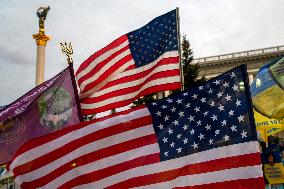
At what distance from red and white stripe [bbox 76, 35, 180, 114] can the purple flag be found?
97cm

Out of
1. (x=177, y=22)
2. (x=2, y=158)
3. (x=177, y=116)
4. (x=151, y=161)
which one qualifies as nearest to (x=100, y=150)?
(x=151, y=161)

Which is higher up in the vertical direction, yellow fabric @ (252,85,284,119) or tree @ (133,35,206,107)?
tree @ (133,35,206,107)

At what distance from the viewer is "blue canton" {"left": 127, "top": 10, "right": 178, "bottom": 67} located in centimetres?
893

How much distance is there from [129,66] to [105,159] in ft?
11.9

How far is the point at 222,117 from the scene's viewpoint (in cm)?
549

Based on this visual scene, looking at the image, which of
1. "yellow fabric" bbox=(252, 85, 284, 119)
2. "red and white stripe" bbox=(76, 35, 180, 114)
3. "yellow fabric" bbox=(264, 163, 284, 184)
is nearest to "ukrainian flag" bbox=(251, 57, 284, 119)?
"yellow fabric" bbox=(252, 85, 284, 119)

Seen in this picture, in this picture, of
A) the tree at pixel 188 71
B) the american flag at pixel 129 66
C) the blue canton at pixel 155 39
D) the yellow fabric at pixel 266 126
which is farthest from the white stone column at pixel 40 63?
the blue canton at pixel 155 39

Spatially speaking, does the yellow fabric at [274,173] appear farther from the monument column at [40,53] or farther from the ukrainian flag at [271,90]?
the monument column at [40,53]

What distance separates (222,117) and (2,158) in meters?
4.61

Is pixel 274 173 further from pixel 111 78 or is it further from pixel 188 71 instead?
pixel 188 71

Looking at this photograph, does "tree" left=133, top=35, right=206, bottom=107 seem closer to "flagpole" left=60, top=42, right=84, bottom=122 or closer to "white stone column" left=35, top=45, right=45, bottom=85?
"white stone column" left=35, top=45, right=45, bottom=85

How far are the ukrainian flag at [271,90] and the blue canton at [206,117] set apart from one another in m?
3.61

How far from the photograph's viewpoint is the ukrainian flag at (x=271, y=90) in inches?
348

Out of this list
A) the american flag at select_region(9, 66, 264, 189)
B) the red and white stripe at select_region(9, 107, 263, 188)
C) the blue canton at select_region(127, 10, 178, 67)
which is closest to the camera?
the american flag at select_region(9, 66, 264, 189)
